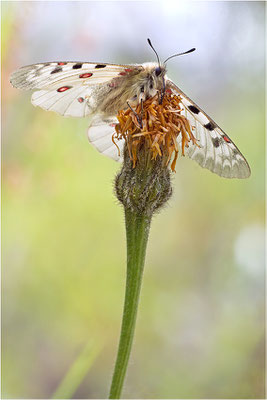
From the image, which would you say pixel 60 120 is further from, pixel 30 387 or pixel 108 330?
pixel 30 387

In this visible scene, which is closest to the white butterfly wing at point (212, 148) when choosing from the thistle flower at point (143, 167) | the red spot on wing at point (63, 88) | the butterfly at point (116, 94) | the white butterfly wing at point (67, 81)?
the butterfly at point (116, 94)

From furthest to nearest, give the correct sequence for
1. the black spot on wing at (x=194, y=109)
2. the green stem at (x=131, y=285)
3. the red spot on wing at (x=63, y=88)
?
the red spot on wing at (x=63, y=88), the black spot on wing at (x=194, y=109), the green stem at (x=131, y=285)

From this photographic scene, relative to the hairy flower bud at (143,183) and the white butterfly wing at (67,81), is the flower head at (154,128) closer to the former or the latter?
the hairy flower bud at (143,183)

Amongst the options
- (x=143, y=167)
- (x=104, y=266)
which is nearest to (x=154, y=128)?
(x=143, y=167)

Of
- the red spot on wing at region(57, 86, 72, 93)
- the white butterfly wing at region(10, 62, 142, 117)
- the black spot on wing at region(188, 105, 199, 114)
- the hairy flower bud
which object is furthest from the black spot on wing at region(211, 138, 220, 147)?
the red spot on wing at region(57, 86, 72, 93)

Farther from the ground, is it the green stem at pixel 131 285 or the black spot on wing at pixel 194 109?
the black spot on wing at pixel 194 109

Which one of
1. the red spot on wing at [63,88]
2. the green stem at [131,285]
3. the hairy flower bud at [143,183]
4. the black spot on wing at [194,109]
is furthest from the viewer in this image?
the red spot on wing at [63,88]

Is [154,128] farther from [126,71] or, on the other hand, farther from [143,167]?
[126,71]
